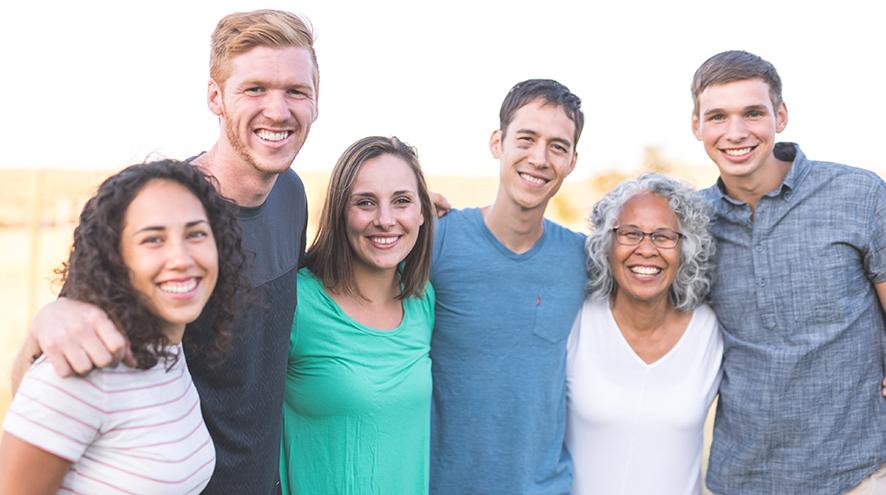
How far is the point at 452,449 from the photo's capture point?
3332 millimetres

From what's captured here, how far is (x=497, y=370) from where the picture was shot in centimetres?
334

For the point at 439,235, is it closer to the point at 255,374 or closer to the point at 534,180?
the point at 534,180

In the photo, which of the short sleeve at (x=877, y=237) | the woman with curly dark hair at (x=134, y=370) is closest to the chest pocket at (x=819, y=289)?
the short sleeve at (x=877, y=237)

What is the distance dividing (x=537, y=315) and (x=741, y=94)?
1.24 meters

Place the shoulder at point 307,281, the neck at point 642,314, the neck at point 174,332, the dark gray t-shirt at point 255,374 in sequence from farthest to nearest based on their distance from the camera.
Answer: the neck at point 642,314 < the shoulder at point 307,281 < the dark gray t-shirt at point 255,374 < the neck at point 174,332

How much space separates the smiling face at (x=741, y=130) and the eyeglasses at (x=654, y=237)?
340 mm

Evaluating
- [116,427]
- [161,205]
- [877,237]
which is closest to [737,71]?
[877,237]

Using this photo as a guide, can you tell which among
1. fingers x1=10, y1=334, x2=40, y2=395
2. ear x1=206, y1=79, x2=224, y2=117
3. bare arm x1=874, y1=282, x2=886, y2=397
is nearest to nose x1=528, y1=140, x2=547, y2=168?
ear x1=206, y1=79, x2=224, y2=117

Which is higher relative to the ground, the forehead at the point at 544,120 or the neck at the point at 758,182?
the forehead at the point at 544,120

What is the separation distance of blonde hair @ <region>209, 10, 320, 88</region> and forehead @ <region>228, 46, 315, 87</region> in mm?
15

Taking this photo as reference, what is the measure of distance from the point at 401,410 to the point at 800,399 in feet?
5.17

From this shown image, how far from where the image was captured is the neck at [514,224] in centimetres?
349

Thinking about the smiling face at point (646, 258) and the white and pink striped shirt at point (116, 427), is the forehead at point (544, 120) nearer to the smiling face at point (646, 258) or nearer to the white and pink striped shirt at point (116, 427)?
the smiling face at point (646, 258)

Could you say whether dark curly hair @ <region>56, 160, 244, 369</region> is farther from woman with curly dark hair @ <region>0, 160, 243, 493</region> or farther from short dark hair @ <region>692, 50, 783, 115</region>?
short dark hair @ <region>692, 50, 783, 115</region>
